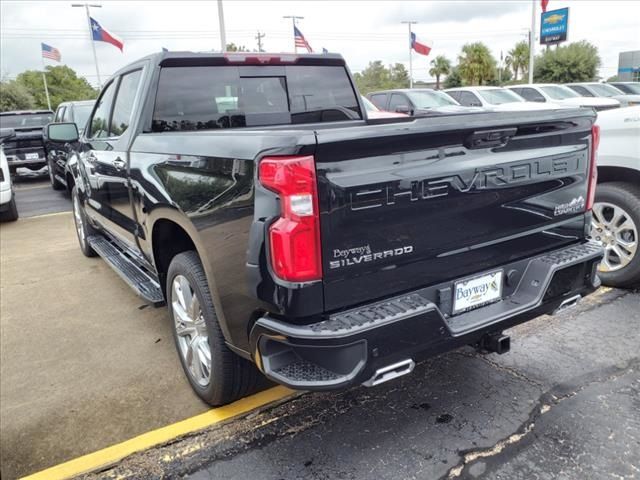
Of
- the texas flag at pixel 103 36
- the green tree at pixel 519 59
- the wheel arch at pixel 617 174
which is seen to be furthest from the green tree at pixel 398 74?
the wheel arch at pixel 617 174

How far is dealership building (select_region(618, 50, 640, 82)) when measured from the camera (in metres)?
49.0

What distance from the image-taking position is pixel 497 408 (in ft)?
9.41

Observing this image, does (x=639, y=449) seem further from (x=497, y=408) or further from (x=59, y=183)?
(x=59, y=183)

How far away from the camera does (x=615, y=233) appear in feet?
14.4

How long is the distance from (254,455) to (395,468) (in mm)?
693

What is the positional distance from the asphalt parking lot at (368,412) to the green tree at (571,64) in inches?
1550

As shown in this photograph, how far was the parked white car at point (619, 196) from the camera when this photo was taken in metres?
4.19

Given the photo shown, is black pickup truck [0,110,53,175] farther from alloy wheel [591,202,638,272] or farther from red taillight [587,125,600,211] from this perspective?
red taillight [587,125,600,211]

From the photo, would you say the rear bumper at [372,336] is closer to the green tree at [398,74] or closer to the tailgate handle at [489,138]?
the tailgate handle at [489,138]

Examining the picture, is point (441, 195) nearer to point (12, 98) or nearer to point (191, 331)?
point (191, 331)

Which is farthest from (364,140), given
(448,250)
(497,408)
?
(497,408)

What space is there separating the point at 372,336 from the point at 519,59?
64.1m

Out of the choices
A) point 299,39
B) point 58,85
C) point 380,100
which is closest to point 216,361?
point 380,100

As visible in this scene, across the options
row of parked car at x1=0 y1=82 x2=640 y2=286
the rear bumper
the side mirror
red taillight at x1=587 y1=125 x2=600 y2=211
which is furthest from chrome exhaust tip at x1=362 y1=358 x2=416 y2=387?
the side mirror
